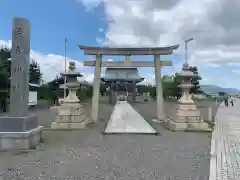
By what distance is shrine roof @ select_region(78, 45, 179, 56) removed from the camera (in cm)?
1493

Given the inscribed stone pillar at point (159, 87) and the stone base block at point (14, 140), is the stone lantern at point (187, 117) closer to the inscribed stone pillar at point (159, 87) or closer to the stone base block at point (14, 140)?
the inscribed stone pillar at point (159, 87)

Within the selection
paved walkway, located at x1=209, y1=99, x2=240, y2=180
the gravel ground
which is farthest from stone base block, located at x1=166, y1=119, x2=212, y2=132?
the gravel ground

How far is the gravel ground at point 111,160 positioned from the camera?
5.31 metres

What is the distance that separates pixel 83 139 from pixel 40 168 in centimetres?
396

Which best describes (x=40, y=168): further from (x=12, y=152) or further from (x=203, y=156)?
(x=203, y=156)

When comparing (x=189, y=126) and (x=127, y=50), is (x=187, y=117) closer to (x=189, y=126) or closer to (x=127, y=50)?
(x=189, y=126)

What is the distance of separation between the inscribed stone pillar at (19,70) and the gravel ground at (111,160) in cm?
129

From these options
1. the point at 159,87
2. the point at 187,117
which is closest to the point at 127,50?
the point at 159,87

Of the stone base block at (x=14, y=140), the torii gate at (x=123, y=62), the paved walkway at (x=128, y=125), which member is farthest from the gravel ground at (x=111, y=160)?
the torii gate at (x=123, y=62)

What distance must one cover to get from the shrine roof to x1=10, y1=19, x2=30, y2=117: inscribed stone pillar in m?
6.97

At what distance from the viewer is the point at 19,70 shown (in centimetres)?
782

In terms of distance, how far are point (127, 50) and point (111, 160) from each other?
9485 mm

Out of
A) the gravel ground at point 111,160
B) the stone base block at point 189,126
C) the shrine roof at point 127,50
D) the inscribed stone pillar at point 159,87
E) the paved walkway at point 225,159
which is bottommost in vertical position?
the paved walkway at point 225,159

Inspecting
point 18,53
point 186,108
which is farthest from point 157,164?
point 186,108
